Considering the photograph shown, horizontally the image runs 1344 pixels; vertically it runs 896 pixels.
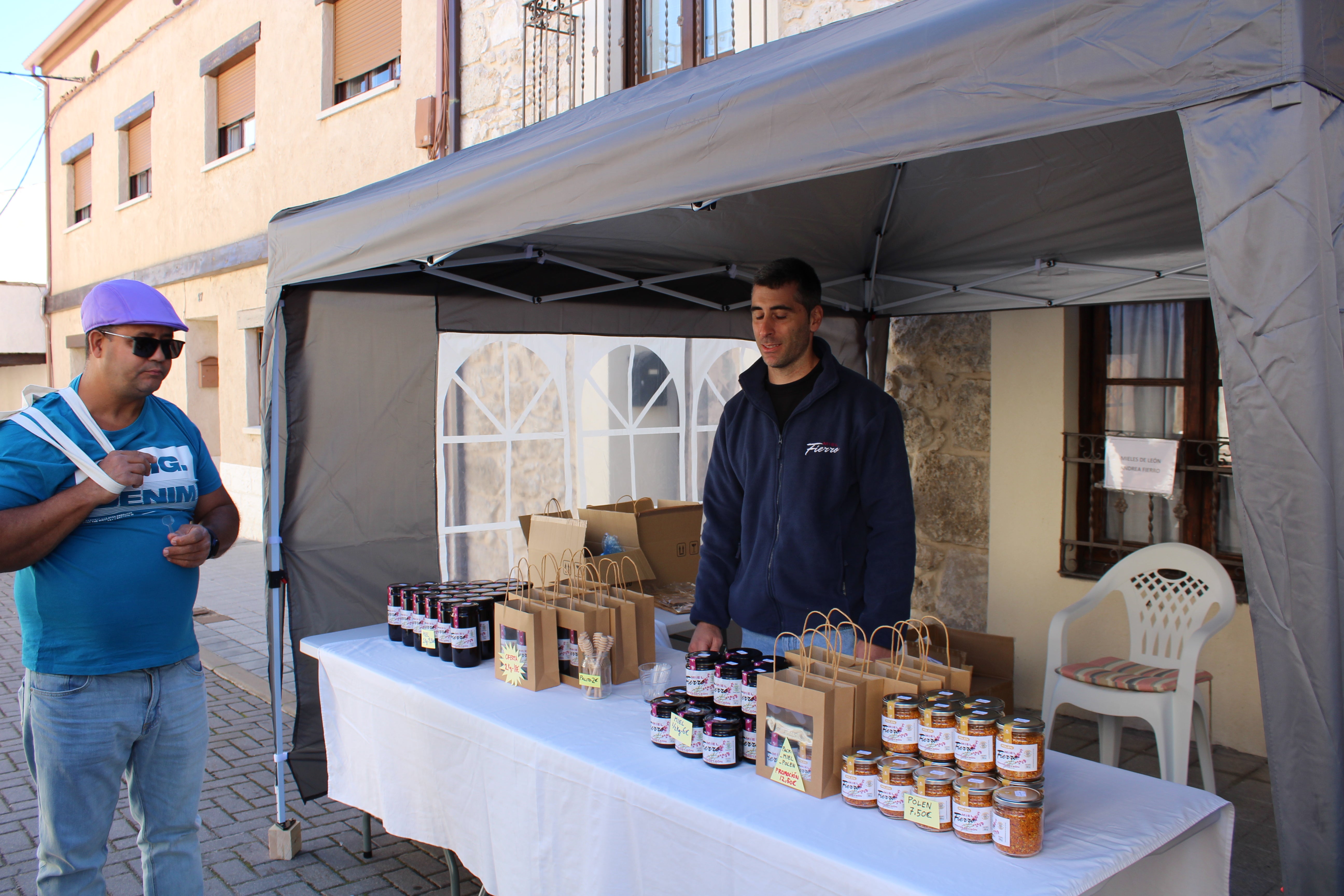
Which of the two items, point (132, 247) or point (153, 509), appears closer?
point (153, 509)

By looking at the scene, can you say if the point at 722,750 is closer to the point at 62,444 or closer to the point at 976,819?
the point at 976,819

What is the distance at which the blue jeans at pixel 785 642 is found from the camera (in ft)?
7.98

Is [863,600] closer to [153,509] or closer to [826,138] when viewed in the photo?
[826,138]

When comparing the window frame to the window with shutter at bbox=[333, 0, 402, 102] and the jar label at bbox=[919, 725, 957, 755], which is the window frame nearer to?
the jar label at bbox=[919, 725, 957, 755]

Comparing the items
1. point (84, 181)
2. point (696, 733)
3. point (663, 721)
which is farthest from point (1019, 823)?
point (84, 181)

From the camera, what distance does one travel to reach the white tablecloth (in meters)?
1.55

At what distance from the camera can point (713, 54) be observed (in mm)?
5820

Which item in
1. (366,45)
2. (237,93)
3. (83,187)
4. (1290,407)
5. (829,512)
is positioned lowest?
(829,512)

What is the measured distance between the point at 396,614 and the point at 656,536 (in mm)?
1305

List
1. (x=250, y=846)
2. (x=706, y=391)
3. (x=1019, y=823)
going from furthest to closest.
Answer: (x=706, y=391) → (x=250, y=846) → (x=1019, y=823)

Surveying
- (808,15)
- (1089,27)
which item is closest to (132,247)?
(808,15)

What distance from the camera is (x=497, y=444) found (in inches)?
240

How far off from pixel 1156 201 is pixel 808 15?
2.54 meters

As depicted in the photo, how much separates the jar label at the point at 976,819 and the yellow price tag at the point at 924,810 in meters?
0.04
